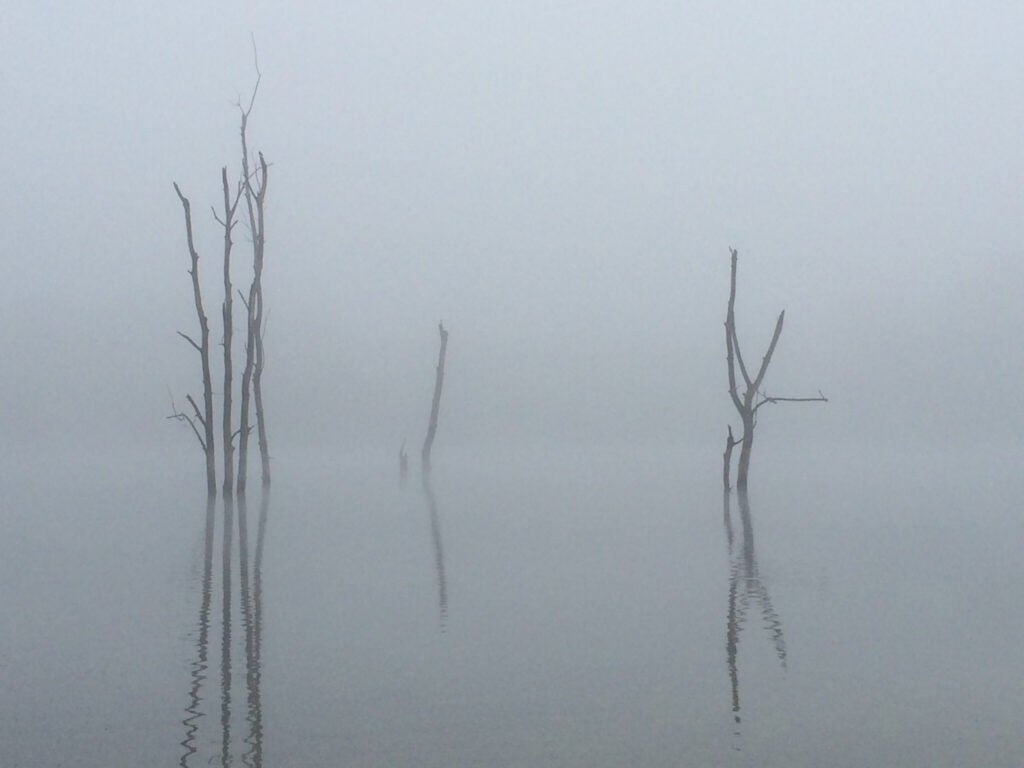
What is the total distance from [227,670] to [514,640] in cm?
231

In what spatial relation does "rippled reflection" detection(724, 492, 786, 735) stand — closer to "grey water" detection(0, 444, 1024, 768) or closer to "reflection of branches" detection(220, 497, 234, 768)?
"grey water" detection(0, 444, 1024, 768)

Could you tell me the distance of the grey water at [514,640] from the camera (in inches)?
256

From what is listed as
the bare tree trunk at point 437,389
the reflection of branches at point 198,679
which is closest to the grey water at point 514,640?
the reflection of branches at point 198,679

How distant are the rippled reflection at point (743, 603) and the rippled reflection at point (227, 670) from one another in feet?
8.96

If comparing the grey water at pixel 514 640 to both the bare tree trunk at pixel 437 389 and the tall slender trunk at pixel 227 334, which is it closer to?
the tall slender trunk at pixel 227 334

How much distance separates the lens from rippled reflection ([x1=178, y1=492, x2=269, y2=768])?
6.20 m

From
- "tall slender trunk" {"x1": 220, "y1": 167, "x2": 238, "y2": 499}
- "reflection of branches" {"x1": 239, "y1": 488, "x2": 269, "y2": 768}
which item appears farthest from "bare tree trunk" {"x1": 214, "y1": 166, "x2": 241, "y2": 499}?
"reflection of branches" {"x1": 239, "y1": 488, "x2": 269, "y2": 768}

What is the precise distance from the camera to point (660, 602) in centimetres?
1132

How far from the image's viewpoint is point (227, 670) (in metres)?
8.17

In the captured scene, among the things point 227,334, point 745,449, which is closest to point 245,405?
point 227,334

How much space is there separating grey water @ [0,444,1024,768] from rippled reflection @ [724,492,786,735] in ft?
0.13

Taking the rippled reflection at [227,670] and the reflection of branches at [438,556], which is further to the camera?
the reflection of branches at [438,556]

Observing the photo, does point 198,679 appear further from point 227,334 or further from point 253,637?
point 227,334

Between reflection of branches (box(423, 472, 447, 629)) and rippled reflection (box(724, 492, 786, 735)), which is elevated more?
rippled reflection (box(724, 492, 786, 735))
